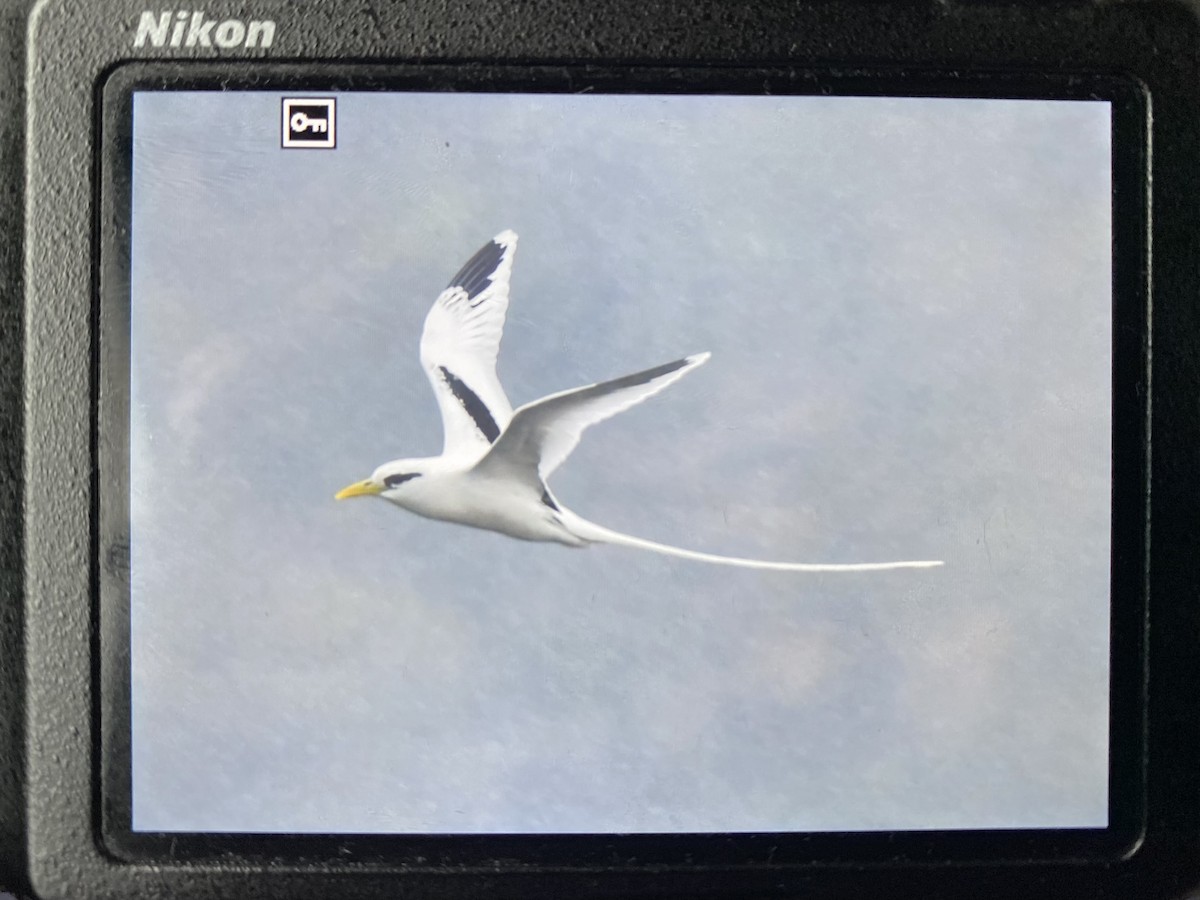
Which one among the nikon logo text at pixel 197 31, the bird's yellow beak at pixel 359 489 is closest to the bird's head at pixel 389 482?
the bird's yellow beak at pixel 359 489

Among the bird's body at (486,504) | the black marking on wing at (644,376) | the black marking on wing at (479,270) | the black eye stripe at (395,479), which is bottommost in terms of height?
the bird's body at (486,504)

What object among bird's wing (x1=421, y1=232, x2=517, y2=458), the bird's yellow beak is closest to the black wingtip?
bird's wing (x1=421, y1=232, x2=517, y2=458)

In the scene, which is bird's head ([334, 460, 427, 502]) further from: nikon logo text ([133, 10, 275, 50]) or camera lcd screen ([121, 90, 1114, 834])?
nikon logo text ([133, 10, 275, 50])

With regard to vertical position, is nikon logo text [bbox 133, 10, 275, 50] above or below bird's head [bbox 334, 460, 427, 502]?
above

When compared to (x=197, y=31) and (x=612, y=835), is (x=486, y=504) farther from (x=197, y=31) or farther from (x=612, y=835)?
(x=197, y=31)

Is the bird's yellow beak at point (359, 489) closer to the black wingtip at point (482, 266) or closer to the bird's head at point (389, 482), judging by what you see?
the bird's head at point (389, 482)

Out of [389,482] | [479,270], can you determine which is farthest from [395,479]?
[479,270]

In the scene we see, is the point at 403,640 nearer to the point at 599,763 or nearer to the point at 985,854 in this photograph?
the point at 599,763
